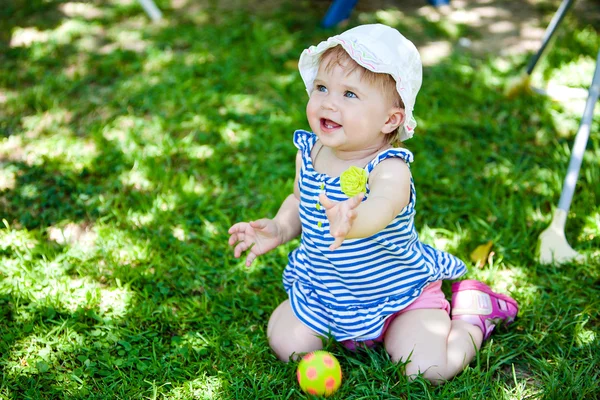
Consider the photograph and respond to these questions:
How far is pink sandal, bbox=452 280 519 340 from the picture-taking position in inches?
84.0

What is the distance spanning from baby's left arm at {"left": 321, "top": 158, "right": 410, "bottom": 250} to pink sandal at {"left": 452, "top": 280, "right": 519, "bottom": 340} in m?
0.55

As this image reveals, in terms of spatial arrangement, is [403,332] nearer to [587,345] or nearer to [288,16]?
[587,345]

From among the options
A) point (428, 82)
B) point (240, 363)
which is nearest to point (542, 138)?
point (428, 82)

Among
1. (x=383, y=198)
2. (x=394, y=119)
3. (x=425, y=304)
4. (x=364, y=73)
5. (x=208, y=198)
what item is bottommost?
(x=208, y=198)

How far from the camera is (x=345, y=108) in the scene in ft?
5.97

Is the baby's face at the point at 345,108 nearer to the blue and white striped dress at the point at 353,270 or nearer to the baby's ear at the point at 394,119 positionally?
the baby's ear at the point at 394,119

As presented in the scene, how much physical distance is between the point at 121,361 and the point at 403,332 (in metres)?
0.95

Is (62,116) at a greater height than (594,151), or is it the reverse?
(62,116)

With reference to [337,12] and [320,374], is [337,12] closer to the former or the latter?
[337,12]

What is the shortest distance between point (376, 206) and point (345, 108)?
31 cm

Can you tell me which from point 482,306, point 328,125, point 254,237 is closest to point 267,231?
point 254,237

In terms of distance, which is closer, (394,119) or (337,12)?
(394,119)

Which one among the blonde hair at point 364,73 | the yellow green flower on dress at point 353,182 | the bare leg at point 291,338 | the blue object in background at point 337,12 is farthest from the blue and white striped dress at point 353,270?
the blue object in background at point 337,12

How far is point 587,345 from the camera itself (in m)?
2.08
